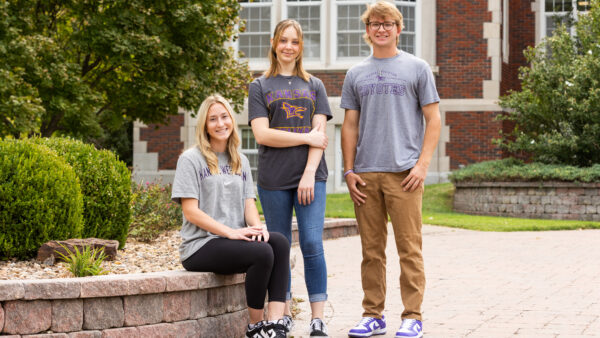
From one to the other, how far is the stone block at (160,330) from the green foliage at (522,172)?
1221cm

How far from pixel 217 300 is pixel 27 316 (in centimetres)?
121

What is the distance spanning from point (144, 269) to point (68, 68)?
25.3 feet

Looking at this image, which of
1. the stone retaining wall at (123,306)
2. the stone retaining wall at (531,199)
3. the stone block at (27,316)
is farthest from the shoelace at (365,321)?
the stone retaining wall at (531,199)

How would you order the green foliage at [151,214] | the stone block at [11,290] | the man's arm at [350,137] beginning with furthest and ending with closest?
the green foliage at [151,214] < the man's arm at [350,137] < the stone block at [11,290]

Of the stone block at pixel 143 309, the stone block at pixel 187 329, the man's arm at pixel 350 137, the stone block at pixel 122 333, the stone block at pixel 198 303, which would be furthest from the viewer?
the man's arm at pixel 350 137

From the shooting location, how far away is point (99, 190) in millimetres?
6984

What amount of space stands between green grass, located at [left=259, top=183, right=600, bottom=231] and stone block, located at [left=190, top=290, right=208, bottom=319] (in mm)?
9300

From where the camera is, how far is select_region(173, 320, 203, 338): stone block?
15.4ft

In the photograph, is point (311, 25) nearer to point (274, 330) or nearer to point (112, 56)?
point (112, 56)

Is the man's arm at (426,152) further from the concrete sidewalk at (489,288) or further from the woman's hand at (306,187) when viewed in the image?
the concrete sidewalk at (489,288)

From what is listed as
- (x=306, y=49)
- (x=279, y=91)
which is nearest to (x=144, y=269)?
(x=279, y=91)

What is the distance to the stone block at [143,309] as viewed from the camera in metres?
4.48

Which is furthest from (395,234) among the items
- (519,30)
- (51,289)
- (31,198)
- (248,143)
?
(519,30)

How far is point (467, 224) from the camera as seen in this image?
1391cm
